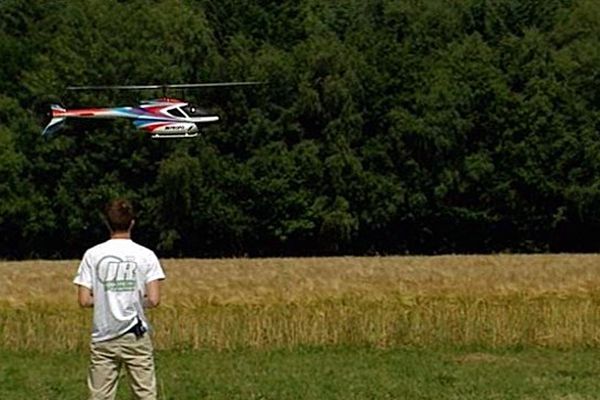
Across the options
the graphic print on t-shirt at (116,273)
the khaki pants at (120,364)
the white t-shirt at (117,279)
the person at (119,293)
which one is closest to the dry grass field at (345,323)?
the khaki pants at (120,364)

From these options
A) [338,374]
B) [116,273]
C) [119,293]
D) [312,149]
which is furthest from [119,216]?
[312,149]

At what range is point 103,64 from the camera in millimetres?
62594

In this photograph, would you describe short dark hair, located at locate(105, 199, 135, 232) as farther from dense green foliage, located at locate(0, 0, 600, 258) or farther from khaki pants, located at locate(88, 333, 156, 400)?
dense green foliage, located at locate(0, 0, 600, 258)

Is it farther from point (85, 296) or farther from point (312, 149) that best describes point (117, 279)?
point (312, 149)

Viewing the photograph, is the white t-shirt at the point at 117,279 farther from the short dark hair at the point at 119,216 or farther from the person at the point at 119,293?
the short dark hair at the point at 119,216

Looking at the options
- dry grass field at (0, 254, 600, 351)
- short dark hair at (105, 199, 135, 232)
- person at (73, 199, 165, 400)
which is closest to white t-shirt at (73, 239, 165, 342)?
person at (73, 199, 165, 400)

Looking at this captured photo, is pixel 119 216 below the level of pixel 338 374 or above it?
above

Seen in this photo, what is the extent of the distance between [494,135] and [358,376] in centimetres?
4946

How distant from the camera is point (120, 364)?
9531mm

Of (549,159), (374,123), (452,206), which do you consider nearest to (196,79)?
(374,123)

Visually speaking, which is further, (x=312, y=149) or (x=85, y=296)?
(x=312, y=149)

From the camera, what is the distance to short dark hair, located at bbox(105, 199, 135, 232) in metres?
9.18

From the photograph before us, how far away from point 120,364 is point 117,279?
0.75m

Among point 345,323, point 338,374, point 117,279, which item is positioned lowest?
point 338,374
